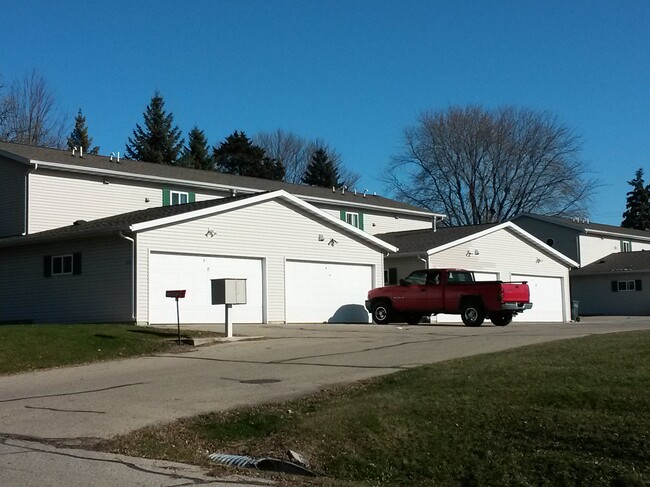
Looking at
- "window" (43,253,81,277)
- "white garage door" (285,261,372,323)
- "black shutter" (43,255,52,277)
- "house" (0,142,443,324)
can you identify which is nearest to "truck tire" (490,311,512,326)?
"white garage door" (285,261,372,323)

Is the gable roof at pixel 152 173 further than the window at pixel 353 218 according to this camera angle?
No

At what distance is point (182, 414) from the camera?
10438 mm

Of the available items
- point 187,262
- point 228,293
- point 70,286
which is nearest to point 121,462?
point 228,293

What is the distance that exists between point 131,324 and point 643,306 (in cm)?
3414

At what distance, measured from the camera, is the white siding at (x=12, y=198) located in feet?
88.8

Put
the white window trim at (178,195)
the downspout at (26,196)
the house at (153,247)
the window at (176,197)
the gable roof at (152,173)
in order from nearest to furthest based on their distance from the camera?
1. the house at (153,247)
2. the downspout at (26,196)
3. the gable roof at (152,173)
4. the window at (176,197)
5. the white window trim at (178,195)

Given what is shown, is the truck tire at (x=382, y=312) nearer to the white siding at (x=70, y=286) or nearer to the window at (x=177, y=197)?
the white siding at (x=70, y=286)

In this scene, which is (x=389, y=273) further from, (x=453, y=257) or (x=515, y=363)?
(x=515, y=363)

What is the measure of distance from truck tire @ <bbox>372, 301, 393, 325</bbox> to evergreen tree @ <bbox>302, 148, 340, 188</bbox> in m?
43.4

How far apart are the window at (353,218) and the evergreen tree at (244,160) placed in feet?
98.9

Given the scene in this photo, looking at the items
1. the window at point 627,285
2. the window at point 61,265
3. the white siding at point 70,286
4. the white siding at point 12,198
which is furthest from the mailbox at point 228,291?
the window at point 627,285

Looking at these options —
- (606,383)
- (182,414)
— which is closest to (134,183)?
(182,414)

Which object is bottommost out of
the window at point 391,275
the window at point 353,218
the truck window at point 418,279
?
the truck window at point 418,279

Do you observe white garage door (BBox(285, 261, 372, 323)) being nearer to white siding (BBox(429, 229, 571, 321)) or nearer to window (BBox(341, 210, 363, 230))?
white siding (BBox(429, 229, 571, 321))
